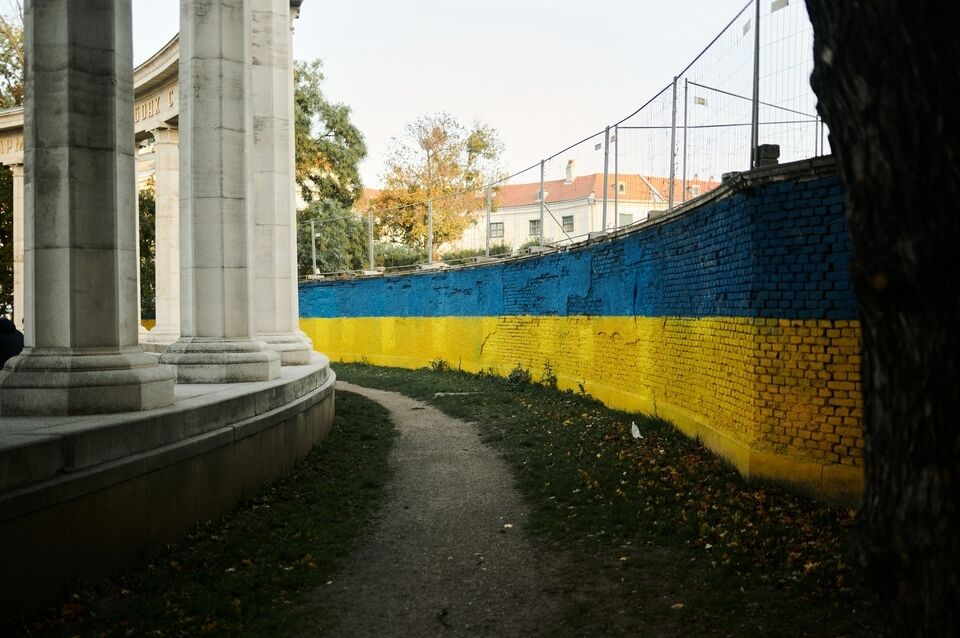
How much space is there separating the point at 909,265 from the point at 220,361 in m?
8.38

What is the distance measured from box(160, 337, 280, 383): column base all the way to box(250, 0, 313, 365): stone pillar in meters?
3.18

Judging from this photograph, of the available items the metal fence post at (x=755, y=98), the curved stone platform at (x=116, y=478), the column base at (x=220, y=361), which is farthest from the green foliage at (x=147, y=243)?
the metal fence post at (x=755, y=98)

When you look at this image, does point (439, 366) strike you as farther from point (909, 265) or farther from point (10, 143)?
point (909, 265)

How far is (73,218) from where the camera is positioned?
677cm

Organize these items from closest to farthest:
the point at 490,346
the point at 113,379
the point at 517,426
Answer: the point at 113,379
the point at 517,426
the point at 490,346

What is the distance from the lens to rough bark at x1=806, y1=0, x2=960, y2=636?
2.55 m

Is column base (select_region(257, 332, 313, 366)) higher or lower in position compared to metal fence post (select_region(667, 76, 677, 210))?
lower

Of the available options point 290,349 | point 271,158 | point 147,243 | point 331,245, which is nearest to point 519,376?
point 290,349

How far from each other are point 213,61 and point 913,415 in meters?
9.34

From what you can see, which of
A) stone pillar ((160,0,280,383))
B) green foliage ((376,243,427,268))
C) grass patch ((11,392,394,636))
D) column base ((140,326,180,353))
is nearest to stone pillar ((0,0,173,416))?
grass patch ((11,392,394,636))

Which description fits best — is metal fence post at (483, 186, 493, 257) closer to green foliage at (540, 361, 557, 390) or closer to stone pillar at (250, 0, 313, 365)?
green foliage at (540, 361, 557, 390)

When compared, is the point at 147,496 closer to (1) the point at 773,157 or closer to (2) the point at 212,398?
(2) the point at 212,398

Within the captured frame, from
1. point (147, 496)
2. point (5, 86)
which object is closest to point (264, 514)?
point (147, 496)

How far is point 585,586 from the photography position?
5672mm
